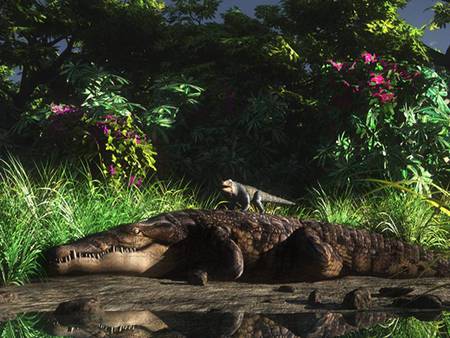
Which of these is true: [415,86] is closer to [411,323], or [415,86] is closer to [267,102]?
[267,102]

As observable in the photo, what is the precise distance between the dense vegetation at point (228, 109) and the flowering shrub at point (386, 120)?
0.03 metres

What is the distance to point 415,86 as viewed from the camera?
1121cm

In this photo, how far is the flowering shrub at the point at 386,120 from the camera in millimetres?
10609

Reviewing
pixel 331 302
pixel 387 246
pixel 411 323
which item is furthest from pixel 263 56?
pixel 411 323

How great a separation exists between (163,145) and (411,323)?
372 inches

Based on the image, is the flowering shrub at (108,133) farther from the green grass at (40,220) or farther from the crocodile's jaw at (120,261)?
the crocodile's jaw at (120,261)

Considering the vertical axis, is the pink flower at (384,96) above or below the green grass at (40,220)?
above

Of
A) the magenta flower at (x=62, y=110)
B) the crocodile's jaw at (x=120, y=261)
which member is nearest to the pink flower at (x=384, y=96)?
the magenta flower at (x=62, y=110)

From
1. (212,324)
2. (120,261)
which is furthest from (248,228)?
(212,324)

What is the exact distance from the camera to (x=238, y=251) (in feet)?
19.1

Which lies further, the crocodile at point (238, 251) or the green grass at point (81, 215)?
the crocodile at point (238, 251)

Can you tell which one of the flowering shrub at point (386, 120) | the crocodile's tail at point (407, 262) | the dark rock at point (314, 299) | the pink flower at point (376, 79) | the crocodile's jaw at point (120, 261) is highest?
the pink flower at point (376, 79)

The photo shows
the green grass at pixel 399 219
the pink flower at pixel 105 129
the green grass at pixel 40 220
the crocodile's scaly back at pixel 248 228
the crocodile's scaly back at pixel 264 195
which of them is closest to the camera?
the green grass at pixel 40 220

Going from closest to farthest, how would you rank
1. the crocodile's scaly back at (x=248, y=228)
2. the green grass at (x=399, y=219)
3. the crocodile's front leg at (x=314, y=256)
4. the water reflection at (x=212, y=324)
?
the water reflection at (x=212, y=324), the crocodile's scaly back at (x=248, y=228), the crocodile's front leg at (x=314, y=256), the green grass at (x=399, y=219)
